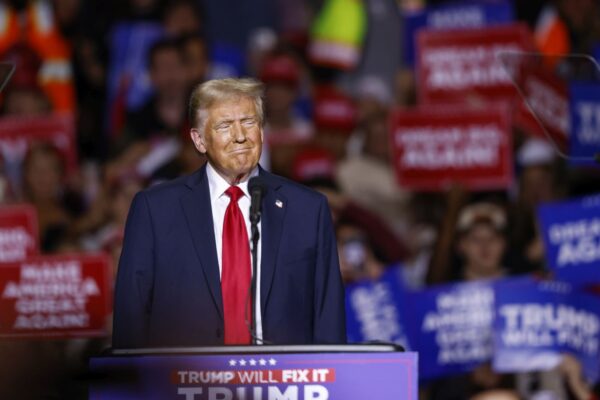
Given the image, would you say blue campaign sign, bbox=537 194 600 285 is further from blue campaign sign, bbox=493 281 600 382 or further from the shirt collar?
the shirt collar

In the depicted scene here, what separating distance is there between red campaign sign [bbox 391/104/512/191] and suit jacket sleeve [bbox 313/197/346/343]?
471 centimetres

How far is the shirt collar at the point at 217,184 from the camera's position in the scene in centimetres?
425

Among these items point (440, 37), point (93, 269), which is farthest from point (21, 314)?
point (440, 37)

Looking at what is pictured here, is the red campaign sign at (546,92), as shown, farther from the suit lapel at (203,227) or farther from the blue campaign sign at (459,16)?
the suit lapel at (203,227)

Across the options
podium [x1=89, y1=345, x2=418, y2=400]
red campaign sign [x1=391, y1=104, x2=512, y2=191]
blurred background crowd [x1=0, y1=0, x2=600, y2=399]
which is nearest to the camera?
podium [x1=89, y1=345, x2=418, y2=400]

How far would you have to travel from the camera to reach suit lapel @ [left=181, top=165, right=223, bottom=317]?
13.6ft

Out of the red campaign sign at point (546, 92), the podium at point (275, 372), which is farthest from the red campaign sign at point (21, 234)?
the podium at point (275, 372)

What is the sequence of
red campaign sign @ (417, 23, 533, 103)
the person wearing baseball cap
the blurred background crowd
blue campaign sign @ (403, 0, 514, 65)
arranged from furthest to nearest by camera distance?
blue campaign sign @ (403, 0, 514, 65) < red campaign sign @ (417, 23, 533, 103) < the blurred background crowd < the person wearing baseball cap

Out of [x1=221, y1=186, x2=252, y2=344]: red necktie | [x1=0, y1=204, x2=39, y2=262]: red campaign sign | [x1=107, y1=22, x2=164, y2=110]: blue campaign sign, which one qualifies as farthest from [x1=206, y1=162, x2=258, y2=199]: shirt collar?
[x1=107, y1=22, x2=164, y2=110]: blue campaign sign

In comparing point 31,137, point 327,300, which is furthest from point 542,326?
point 31,137

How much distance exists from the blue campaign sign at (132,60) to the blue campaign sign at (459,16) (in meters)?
1.76

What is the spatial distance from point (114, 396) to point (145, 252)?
599 mm

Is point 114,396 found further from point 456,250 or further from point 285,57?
point 285,57

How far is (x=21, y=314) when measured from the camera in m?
7.56
